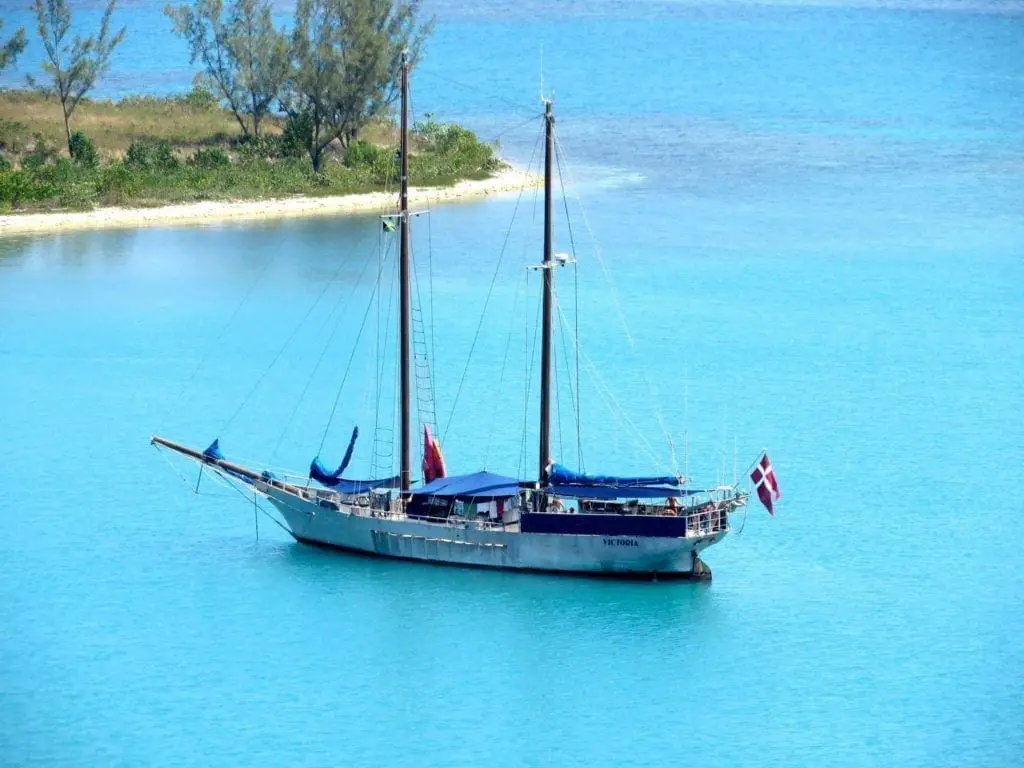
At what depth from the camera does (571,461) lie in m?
51.0

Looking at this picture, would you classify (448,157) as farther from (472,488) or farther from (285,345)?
(472,488)

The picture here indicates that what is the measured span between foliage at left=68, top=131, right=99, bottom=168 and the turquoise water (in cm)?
779

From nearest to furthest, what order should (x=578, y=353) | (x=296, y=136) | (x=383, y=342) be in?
(x=578, y=353), (x=383, y=342), (x=296, y=136)

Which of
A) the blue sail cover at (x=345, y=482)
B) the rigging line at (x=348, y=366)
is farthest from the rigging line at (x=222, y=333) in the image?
the blue sail cover at (x=345, y=482)

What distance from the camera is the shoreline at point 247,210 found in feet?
271

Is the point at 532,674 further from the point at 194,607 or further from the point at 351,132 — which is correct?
the point at 351,132

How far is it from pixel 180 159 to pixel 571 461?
46161mm

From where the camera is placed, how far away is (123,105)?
10181 cm

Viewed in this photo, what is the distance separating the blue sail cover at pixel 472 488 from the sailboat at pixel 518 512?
0.03m

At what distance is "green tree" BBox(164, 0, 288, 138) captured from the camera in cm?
9206

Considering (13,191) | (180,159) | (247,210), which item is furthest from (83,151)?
(247,210)

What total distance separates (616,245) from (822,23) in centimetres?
12298

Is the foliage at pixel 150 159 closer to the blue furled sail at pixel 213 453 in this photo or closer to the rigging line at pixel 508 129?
the rigging line at pixel 508 129

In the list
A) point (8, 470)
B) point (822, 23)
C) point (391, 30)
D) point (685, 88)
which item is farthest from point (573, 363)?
point (822, 23)
